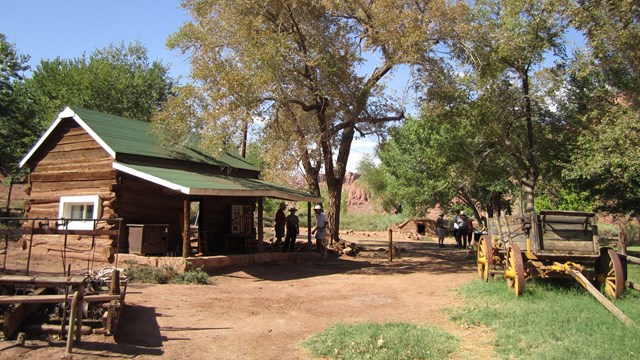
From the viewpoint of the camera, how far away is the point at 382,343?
6656 millimetres

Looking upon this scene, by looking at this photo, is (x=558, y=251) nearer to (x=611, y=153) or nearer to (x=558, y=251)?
(x=558, y=251)

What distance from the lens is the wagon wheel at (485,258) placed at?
1085 cm

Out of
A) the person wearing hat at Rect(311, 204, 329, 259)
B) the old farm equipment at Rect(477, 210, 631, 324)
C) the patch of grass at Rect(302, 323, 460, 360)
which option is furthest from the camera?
the person wearing hat at Rect(311, 204, 329, 259)

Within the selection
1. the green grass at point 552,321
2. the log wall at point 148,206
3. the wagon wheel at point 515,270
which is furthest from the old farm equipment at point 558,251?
the log wall at point 148,206

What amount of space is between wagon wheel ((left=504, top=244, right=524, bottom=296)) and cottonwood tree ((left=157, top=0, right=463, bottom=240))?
26.1ft

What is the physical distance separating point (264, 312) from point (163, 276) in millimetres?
3604

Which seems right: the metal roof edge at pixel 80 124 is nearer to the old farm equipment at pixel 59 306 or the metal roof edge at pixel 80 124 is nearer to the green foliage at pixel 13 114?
the old farm equipment at pixel 59 306

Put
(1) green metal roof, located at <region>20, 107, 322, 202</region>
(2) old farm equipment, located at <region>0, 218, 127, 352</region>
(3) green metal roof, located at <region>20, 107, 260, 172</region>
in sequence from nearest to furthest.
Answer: (2) old farm equipment, located at <region>0, 218, 127, 352</region> → (1) green metal roof, located at <region>20, 107, 322, 202</region> → (3) green metal roof, located at <region>20, 107, 260, 172</region>

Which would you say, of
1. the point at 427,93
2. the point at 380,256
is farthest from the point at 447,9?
the point at 380,256

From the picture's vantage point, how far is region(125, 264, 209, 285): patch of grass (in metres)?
11.4

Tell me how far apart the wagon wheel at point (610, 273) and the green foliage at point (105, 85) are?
25.8m

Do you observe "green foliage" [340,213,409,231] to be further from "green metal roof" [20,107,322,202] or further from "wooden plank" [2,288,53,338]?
"wooden plank" [2,288,53,338]

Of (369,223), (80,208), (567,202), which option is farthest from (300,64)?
(369,223)

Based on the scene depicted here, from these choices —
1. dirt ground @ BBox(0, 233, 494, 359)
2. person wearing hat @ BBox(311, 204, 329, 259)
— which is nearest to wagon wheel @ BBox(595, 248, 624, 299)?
dirt ground @ BBox(0, 233, 494, 359)
